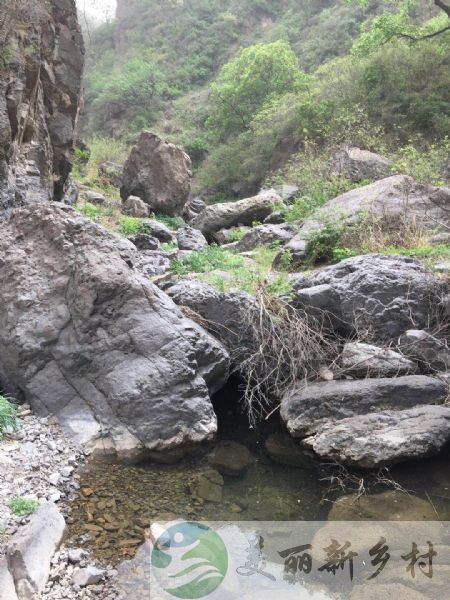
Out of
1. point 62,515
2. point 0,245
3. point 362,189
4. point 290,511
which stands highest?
point 0,245

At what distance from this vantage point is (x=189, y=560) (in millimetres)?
3660

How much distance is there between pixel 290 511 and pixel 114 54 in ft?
163

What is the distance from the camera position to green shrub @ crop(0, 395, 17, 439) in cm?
490

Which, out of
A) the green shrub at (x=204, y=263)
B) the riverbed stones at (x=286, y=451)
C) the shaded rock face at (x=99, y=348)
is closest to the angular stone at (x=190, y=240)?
the green shrub at (x=204, y=263)

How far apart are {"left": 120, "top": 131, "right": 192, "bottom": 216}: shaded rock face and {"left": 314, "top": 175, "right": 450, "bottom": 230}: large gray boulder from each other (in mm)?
7186

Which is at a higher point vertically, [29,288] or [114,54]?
[114,54]

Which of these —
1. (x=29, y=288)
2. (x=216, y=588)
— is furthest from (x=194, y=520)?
(x=29, y=288)

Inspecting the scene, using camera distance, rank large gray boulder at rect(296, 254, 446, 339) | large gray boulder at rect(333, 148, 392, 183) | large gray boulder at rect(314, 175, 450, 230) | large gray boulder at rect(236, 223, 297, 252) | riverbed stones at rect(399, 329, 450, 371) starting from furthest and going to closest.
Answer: large gray boulder at rect(333, 148, 392, 183) < large gray boulder at rect(236, 223, 297, 252) < large gray boulder at rect(314, 175, 450, 230) < large gray boulder at rect(296, 254, 446, 339) < riverbed stones at rect(399, 329, 450, 371)

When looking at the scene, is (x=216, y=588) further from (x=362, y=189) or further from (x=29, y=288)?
(x=362, y=189)

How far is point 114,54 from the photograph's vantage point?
1844 inches

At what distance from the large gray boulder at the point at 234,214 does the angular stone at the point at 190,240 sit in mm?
857

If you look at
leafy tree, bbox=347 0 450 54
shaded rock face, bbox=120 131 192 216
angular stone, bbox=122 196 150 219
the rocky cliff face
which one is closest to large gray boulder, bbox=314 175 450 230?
the rocky cliff face

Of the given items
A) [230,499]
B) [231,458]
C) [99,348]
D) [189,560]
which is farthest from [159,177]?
[189,560]

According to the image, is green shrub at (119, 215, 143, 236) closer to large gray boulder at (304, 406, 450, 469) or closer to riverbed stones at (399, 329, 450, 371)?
riverbed stones at (399, 329, 450, 371)
